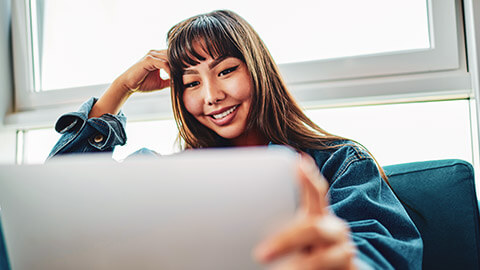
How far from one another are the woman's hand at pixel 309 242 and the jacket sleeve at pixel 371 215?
19 centimetres

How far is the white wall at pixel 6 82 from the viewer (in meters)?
1.64

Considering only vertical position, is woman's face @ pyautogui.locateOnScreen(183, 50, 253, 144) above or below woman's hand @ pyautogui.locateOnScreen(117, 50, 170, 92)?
below

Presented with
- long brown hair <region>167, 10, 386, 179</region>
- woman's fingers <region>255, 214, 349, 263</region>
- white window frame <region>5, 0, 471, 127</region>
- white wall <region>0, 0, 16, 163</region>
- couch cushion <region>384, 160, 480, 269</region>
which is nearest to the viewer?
woman's fingers <region>255, 214, 349, 263</region>

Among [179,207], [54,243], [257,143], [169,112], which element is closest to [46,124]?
[169,112]

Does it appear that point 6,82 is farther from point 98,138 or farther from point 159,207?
point 159,207

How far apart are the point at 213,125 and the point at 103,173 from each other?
26.2 inches

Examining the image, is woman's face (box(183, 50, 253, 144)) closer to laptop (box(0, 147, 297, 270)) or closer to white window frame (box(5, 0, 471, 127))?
white window frame (box(5, 0, 471, 127))

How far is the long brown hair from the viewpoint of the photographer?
1.00 meters

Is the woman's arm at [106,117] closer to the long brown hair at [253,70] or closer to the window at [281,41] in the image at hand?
the long brown hair at [253,70]

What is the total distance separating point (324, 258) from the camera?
1.20 ft

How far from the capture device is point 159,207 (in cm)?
40

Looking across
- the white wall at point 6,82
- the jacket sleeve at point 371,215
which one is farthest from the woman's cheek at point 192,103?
the white wall at point 6,82

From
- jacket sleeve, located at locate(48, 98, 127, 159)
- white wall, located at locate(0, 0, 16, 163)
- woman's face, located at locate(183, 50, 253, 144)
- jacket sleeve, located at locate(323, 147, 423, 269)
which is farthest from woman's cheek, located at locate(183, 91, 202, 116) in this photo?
white wall, located at locate(0, 0, 16, 163)

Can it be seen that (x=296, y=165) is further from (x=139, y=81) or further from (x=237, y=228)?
(x=139, y=81)
